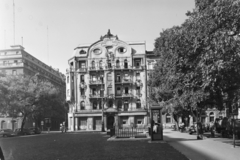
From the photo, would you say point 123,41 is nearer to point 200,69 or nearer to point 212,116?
point 212,116

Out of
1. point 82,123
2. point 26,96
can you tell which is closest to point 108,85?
point 82,123

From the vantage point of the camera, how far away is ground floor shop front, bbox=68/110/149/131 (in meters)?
66.8

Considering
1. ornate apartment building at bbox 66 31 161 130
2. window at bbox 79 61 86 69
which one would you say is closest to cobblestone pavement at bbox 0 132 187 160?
ornate apartment building at bbox 66 31 161 130

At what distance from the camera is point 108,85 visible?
224ft

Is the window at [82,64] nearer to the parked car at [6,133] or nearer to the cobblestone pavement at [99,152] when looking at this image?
the parked car at [6,133]

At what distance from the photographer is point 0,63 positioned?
78062 mm

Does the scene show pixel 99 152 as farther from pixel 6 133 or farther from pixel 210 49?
pixel 6 133

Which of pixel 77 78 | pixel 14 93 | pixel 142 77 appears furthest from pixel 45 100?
pixel 142 77

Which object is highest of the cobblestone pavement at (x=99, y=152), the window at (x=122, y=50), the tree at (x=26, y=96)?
the window at (x=122, y=50)

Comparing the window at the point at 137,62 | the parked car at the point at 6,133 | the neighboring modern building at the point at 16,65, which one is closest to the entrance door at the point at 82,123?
the neighboring modern building at the point at 16,65

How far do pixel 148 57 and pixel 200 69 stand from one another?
175 ft

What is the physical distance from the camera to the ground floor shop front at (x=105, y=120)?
66.8m

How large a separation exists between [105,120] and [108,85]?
297 inches

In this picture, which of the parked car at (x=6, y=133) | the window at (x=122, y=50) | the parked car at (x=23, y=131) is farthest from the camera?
the window at (x=122, y=50)
